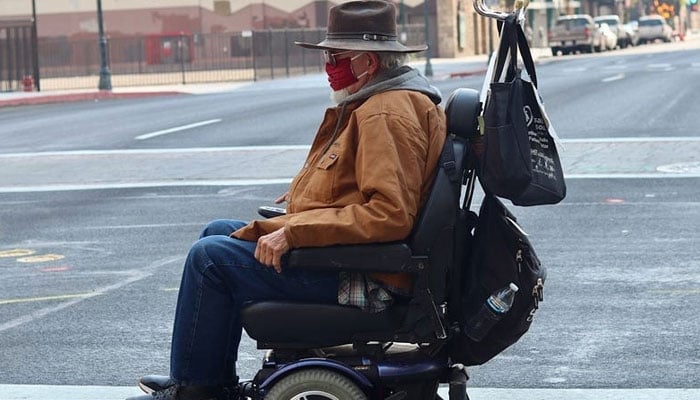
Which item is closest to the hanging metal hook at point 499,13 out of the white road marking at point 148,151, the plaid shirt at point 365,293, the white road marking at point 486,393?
the plaid shirt at point 365,293

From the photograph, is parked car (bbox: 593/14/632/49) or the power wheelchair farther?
parked car (bbox: 593/14/632/49)

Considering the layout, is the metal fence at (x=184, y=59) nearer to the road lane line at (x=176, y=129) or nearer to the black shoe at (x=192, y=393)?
the road lane line at (x=176, y=129)

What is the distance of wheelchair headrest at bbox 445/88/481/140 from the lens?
464 cm

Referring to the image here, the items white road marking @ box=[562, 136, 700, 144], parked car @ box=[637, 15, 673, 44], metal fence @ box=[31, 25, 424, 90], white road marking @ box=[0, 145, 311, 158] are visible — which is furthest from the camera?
parked car @ box=[637, 15, 673, 44]

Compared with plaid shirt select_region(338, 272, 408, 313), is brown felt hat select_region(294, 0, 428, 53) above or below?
above

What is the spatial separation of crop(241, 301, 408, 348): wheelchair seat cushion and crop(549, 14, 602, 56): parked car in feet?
201


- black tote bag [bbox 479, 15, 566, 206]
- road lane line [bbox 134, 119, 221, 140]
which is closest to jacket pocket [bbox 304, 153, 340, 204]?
black tote bag [bbox 479, 15, 566, 206]

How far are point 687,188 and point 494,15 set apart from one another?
29.2ft

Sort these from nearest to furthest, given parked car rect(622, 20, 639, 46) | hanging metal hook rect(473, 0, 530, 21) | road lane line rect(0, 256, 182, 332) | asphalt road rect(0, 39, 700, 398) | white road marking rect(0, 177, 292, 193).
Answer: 1. hanging metal hook rect(473, 0, 530, 21)
2. asphalt road rect(0, 39, 700, 398)
3. road lane line rect(0, 256, 182, 332)
4. white road marking rect(0, 177, 292, 193)
5. parked car rect(622, 20, 639, 46)

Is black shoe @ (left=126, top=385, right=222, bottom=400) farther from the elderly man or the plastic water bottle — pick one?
the plastic water bottle

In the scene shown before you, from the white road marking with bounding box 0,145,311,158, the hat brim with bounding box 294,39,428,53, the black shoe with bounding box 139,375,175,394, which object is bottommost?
the white road marking with bounding box 0,145,311,158

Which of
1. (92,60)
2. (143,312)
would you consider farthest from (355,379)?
(92,60)

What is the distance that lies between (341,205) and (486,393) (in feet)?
5.25

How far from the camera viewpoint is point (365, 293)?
180 inches
